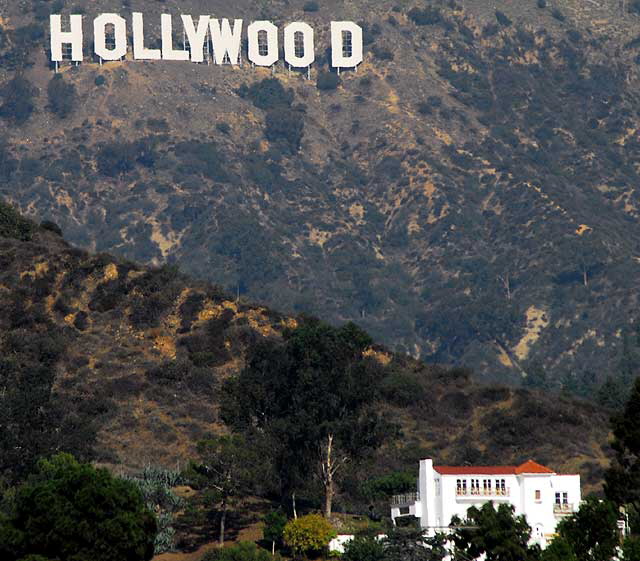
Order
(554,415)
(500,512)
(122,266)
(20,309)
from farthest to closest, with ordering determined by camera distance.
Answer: (122,266)
(20,309)
(554,415)
(500,512)

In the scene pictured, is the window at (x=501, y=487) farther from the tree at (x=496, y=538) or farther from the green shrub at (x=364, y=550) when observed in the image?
the tree at (x=496, y=538)

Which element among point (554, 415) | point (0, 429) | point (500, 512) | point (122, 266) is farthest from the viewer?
point (122, 266)

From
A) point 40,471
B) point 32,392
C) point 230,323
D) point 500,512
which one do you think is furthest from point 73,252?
point 500,512

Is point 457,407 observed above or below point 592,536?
above

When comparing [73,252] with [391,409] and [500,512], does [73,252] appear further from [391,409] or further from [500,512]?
[500,512]

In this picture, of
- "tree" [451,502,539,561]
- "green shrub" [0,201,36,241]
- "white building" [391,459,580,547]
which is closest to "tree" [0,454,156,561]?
"tree" [451,502,539,561]

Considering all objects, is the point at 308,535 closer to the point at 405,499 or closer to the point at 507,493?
the point at 405,499

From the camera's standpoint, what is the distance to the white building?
87438mm

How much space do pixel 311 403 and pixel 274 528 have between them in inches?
366

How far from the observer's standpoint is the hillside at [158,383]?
107125 millimetres

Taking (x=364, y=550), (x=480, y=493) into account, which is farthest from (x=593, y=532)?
(x=480, y=493)

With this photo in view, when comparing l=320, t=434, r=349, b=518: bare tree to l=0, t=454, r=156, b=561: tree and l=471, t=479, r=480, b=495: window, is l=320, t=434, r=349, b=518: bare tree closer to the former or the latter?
l=471, t=479, r=480, b=495: window

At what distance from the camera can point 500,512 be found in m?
78.9

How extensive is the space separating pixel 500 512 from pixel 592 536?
7840 millimetres
